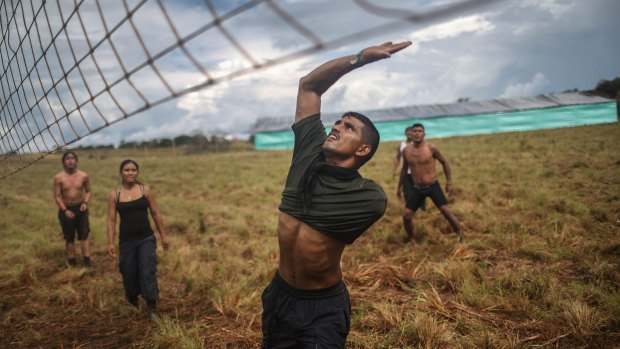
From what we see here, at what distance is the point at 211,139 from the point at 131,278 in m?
37.7

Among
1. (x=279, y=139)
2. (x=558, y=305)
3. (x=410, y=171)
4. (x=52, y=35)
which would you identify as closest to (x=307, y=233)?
(x=52, y=35)

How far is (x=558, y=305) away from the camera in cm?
386

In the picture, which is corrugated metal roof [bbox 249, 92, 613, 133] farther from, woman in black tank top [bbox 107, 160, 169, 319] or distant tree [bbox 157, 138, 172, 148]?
woman in black tank top [bbox 107, 160, 169, 319]

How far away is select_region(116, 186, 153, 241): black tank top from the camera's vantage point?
4.59 metres

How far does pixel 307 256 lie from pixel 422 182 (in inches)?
165

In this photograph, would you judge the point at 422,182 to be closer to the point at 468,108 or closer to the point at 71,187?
the point at 71,187

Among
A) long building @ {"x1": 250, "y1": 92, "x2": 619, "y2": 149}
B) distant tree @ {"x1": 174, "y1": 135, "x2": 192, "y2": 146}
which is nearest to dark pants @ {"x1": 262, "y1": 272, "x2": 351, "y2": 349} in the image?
long building @ {"x1": 250, "y1": 92, "x2": 619, "y2": 149}

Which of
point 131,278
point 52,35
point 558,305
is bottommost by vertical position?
point 558,305

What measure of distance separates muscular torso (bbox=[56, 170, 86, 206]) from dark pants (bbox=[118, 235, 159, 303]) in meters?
2.52

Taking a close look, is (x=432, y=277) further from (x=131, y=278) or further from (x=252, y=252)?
(x=131, y=278)

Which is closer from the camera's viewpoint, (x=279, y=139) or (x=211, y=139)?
(x=279, y=139)

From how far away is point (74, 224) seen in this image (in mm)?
6520

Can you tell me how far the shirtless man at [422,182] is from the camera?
6.10 metres

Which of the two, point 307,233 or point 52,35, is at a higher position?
point 52,35
